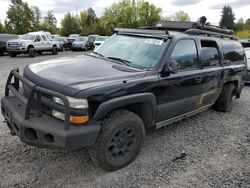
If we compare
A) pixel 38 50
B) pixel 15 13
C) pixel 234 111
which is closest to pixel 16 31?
pixel 15 13

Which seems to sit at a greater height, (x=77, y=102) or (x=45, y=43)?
(x=77, y=102)

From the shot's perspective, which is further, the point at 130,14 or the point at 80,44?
the point at 130,14

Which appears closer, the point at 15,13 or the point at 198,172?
the point at 198,172

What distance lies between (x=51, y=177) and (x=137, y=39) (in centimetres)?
245

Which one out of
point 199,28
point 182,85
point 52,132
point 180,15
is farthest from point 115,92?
point 180,15

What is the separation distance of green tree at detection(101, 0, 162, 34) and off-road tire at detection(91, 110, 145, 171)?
134 feet

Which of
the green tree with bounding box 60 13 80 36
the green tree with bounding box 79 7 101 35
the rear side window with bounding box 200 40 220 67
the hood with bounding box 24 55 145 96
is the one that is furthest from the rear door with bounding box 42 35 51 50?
the green tree with bounding box 60 13 80 36

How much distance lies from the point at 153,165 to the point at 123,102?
1.06m

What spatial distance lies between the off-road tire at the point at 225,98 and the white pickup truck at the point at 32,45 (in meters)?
15.8

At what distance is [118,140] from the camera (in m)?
3.34

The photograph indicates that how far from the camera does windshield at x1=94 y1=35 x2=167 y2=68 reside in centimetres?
385

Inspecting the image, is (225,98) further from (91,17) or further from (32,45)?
(91,17)

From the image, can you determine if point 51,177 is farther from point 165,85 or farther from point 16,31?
point 16,31

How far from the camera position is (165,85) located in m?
3.81
